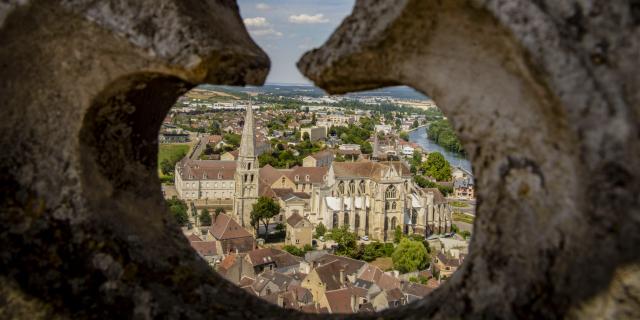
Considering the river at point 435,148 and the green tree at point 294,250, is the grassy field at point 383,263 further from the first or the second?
the river at point 435,148

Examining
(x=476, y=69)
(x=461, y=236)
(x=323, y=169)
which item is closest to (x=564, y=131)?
(x=476, y=69)

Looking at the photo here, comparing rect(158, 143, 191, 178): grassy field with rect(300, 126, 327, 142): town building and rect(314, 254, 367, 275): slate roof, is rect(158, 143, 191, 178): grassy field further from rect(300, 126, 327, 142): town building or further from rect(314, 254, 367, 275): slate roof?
rect(314, 254, 367, 275): slate roof

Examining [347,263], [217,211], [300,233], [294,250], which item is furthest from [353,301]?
[217,211]

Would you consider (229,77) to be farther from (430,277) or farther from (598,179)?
(430,277)


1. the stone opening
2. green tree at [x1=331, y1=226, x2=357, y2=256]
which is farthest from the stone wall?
green tree at [x1=331, y1=226, x2=357, y2=256]

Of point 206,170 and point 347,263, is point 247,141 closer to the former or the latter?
point 206,170

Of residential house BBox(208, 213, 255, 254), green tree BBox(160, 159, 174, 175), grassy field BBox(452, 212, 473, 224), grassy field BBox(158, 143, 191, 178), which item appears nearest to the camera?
residential house BBox(208, 213, 255, 254)
